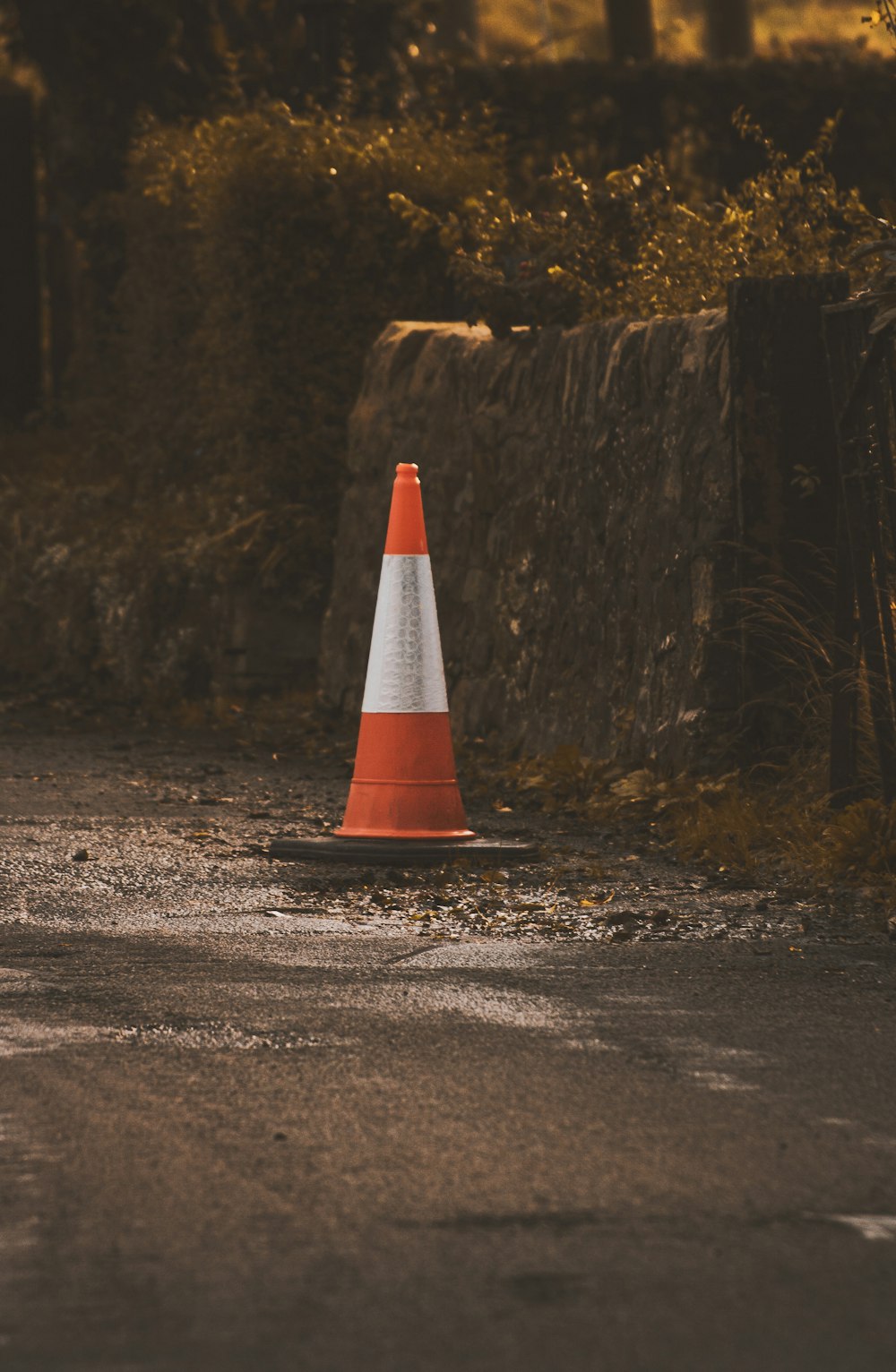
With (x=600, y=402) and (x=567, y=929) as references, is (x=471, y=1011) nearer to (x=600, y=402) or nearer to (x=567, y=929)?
(x=567, y=929)

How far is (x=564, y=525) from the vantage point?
32.6ft

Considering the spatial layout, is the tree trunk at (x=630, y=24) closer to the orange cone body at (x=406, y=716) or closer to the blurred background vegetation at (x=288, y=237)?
the blurred background vegetation at (x=288, y=237)

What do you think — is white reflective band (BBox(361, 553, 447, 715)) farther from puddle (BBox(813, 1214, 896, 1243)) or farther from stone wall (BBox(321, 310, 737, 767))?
puddle (BBox(813, 1214, 896, 1243))

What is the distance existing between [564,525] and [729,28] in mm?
21506

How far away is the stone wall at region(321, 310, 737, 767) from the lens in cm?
875

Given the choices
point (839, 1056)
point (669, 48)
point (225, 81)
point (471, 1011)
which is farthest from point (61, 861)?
point (669, 48)

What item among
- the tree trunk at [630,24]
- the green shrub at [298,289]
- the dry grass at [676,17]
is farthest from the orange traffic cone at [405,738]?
the dry grass at [676,17]

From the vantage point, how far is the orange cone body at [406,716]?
800 cm

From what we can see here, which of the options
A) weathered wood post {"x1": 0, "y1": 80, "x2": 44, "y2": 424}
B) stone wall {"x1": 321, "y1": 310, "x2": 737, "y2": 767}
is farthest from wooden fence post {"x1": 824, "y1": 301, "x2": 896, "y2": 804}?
weathered wood post {"x1": 0, "y1": 80, "x2": 44, "y2": 424}

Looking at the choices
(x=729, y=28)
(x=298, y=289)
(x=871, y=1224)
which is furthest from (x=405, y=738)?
(x=729, y=28)

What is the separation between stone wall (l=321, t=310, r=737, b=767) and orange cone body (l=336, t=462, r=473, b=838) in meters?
1.06

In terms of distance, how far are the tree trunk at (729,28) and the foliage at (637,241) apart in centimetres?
1869

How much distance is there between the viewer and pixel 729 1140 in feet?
14.6

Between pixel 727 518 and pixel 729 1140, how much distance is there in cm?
437
